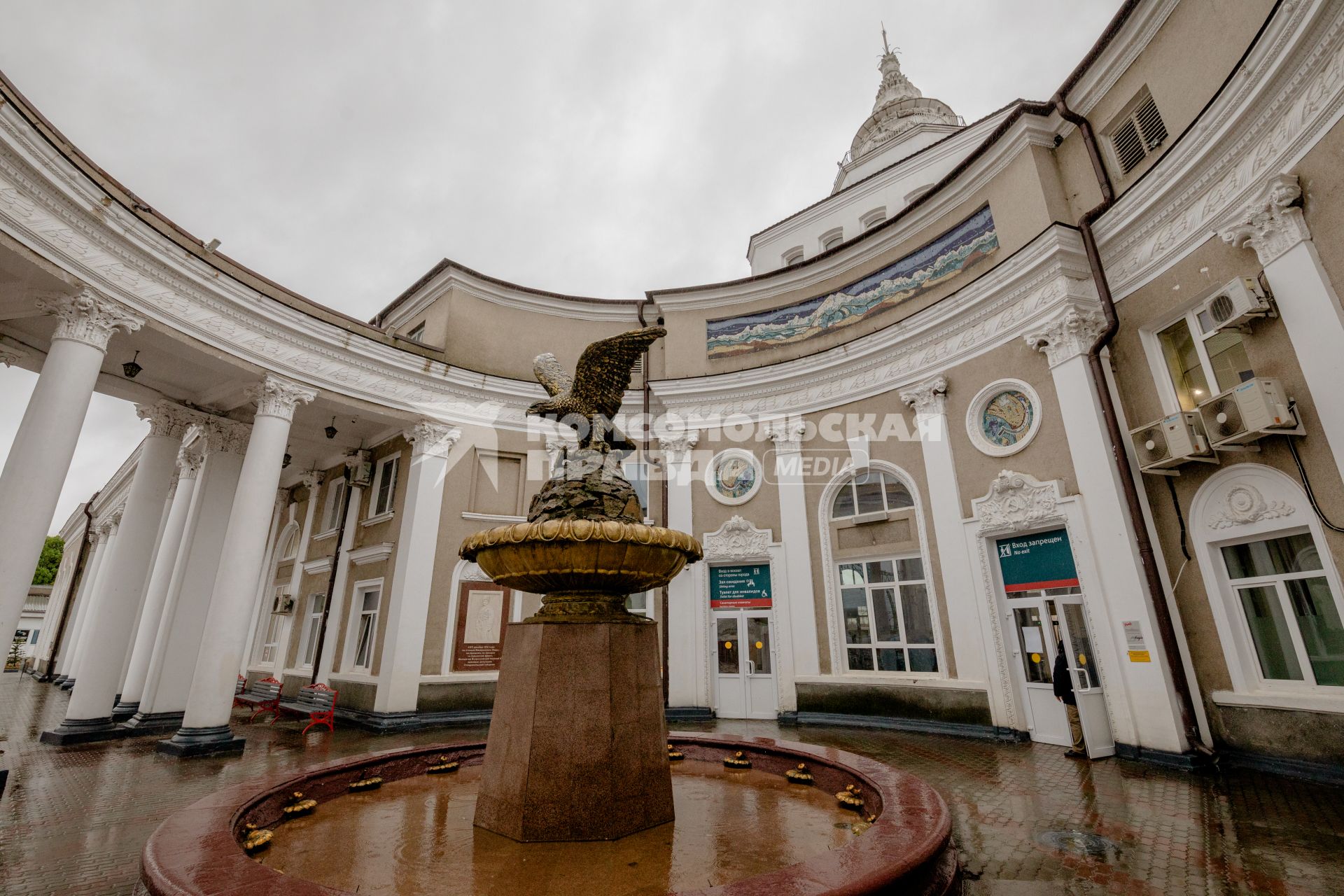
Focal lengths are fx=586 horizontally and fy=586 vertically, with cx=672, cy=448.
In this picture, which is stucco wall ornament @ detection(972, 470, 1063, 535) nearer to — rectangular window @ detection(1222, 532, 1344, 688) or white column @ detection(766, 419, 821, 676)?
rectangular window @ detection(1222, 532, 1344, 688)

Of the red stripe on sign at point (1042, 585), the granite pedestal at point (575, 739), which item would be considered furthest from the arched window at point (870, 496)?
the granite pedestal at point (575, 739)

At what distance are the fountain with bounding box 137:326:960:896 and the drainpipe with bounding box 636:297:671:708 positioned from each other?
786 centimetres

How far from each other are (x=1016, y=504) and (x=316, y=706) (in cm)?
1520

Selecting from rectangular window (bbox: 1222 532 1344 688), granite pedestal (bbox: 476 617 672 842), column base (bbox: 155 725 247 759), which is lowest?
column base (bbox: 155 725 247 759)

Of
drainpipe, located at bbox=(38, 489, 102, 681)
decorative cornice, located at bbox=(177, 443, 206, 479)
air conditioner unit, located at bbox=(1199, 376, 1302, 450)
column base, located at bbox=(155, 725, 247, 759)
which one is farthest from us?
drainpipe, located at bbox=(38, 489, 102, 681)

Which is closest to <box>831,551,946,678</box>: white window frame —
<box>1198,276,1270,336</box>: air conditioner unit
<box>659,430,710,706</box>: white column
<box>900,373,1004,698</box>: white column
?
<box>900,373,1004,698</box>: white column

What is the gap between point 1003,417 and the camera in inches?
436

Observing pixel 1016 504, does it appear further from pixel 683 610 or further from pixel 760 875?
pixel 760 875

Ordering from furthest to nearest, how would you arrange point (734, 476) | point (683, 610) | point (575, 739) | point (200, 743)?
point (734, 476) < point (683, 610) < point (200, 743) < point (575, 739)

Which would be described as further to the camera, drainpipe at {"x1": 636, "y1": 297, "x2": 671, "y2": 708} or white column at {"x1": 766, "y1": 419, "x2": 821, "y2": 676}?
drainpipe at {"x1": 636, "y1": 297, "x2": 671, "y2": 708}

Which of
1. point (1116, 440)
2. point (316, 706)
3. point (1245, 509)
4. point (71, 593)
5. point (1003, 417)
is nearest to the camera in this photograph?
point (1245, 509)

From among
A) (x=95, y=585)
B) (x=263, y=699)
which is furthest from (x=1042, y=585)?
(x=95, y=585)

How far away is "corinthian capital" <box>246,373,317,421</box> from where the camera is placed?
38.3ft

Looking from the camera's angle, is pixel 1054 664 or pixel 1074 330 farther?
pixel 1074 330
